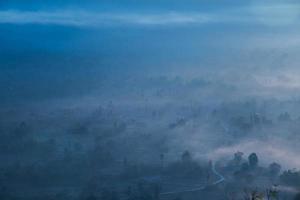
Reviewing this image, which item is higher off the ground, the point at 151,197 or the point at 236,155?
the point at 236,155

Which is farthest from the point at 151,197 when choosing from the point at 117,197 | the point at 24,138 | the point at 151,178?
the point at 24,138

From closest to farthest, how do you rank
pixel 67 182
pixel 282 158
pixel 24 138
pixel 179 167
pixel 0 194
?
1. pixel 0 194
2. pixel 67 182
3. pixel 179 167
4. pixel 282 158
5. pixel 24 138

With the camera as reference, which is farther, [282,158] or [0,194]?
[282,158]

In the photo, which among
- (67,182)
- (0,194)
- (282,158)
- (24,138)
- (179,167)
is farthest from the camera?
(24,138)

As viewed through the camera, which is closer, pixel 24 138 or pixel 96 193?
pixel 96 193

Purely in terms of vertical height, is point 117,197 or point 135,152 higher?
point 135,152

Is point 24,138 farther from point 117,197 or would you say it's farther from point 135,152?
point 117,197

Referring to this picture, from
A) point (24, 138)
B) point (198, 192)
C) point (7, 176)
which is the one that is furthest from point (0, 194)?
point (24, 138)

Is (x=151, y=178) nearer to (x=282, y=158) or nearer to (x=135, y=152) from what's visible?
(x=135, y=152)

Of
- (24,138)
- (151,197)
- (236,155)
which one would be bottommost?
(151,197)
